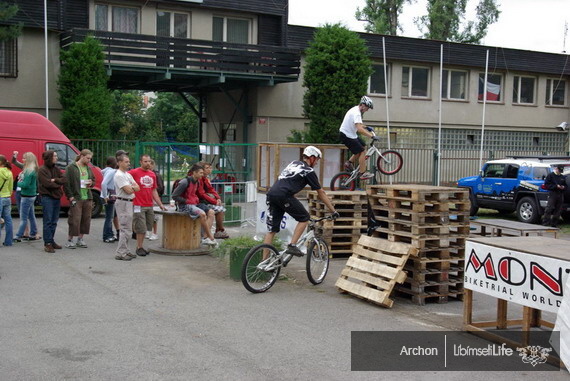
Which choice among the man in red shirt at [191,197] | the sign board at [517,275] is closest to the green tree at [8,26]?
the man in red shirt at [191,197]

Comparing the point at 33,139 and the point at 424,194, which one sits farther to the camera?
the point at 33,139

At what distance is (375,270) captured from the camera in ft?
29.6

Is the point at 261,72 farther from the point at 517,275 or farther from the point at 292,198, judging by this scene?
the point at 517,275

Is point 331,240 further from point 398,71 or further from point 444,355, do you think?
point 398,71

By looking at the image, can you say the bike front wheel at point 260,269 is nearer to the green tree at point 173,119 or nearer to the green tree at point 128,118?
the green tree at point 128,118

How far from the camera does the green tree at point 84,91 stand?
21828mm

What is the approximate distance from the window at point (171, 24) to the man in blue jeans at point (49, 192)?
48.0 feet

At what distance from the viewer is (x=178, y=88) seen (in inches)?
1161

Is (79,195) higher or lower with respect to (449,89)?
lower

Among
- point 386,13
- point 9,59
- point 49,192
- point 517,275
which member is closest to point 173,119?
point 386,13

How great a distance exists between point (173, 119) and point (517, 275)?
2030 inches

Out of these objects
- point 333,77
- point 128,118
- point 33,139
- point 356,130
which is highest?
point 333,77

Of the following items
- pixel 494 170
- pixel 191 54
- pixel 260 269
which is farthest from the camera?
pixel 191 54

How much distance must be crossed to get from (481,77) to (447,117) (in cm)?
302
